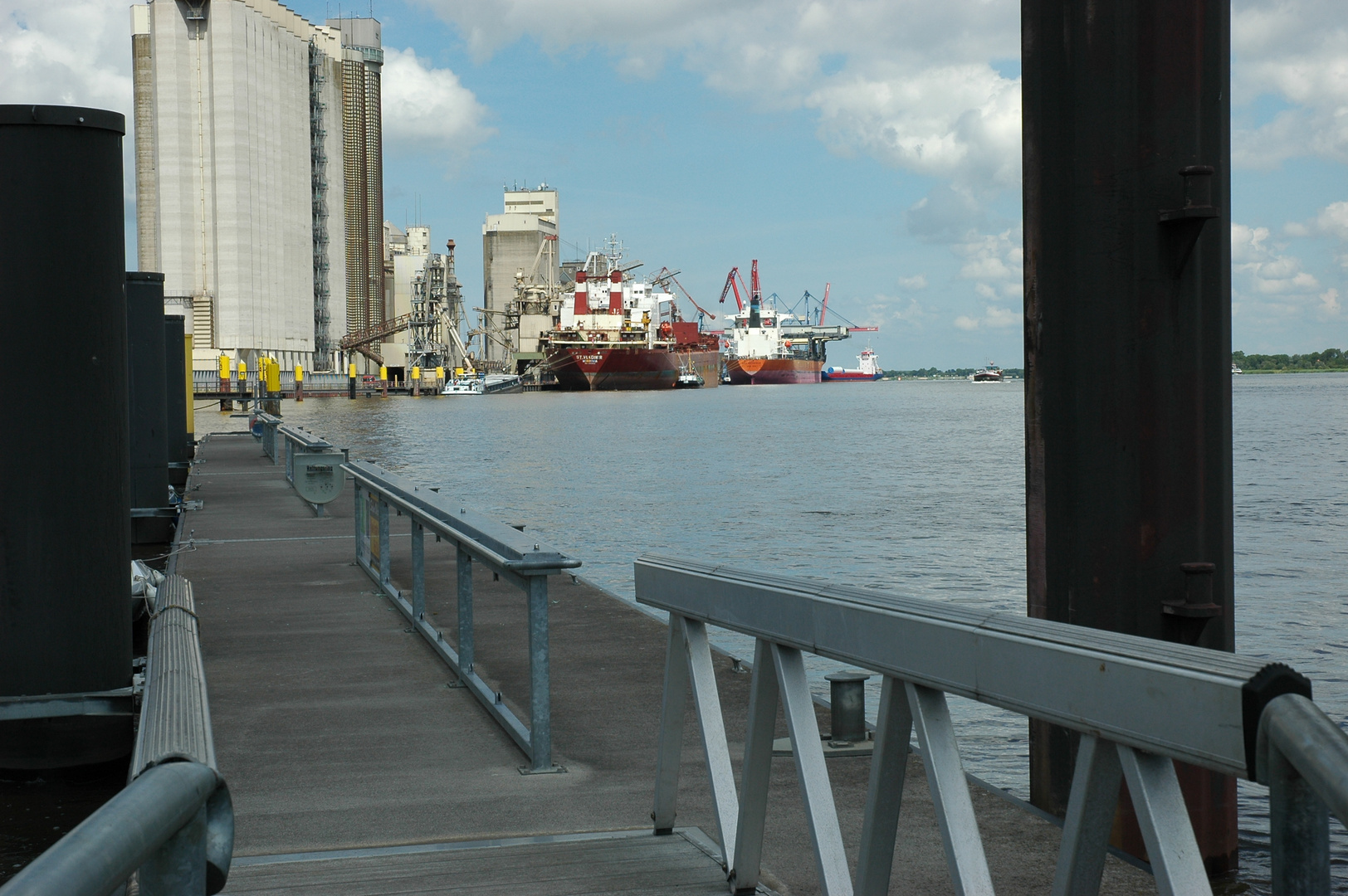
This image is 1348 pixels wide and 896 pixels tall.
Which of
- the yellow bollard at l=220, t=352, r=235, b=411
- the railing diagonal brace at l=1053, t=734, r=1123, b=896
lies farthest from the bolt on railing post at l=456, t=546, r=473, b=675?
the yellow bollard at l=220, t=352, r=235, b=411

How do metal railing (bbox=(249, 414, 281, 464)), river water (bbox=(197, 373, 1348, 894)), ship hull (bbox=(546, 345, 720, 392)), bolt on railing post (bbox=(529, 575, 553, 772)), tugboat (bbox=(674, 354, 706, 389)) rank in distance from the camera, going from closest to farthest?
bolt on railing post (bbox=(529, 575, 553, 772)) → river water (bbox=(197, 373, 1348, 894)) → metal railing (bbox=(249, 414, 281, 464)) → ship hull (bbox=(546, 345, 720, 392)) → tugboat (bbox=(674, 354, 706, 389))

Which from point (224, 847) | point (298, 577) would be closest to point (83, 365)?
point (224, 847)

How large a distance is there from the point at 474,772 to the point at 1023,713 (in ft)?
11.8

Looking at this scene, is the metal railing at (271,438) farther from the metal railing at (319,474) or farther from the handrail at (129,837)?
the handrail at (129,837)

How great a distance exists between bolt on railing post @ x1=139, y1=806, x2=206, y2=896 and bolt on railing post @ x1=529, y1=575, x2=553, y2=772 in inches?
141

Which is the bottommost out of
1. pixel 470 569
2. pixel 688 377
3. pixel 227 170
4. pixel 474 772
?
pixel 474 772

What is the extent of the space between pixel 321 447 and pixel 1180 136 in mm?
12197

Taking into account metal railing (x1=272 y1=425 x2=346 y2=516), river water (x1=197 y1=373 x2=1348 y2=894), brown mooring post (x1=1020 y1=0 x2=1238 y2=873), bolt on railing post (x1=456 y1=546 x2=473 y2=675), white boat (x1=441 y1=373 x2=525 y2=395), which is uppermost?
white boat (x1=441 y1=373 x2=525 y2=395)

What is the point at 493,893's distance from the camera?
412 cm

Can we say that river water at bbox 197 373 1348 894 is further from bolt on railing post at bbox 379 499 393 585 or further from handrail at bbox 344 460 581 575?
bolt on railing post at bbox 379 499 393 585

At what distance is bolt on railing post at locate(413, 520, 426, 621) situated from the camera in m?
8.35

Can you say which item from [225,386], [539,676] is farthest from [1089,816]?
[225,386]

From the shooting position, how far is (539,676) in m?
5.57

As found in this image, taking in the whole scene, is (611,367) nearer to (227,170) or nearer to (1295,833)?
(227,170)
